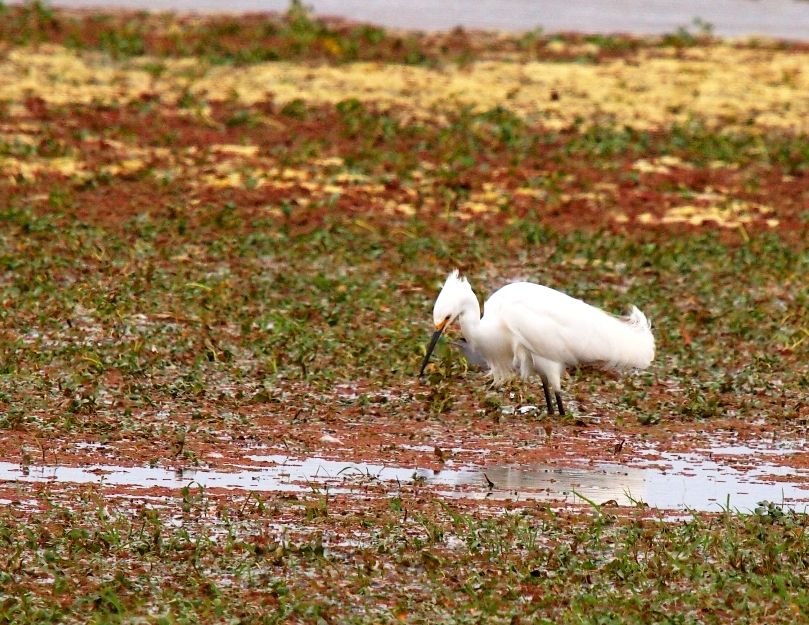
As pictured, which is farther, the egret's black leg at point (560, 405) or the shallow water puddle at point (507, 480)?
the egret's black leg at point (560, 405)

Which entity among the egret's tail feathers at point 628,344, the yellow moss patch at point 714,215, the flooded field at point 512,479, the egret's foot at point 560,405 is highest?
the egret's tail feathers at point 628,344

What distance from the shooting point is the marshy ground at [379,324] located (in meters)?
6.43

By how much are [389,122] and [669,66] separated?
515 centimetres

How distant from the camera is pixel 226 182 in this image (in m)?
15.0

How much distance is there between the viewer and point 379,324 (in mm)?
11086

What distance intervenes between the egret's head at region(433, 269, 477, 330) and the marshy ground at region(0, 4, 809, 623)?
1.47 ft

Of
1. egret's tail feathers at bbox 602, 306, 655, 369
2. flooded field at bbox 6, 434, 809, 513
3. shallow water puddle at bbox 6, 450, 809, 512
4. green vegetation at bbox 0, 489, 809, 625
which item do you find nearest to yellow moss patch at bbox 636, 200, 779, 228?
egret's tail feathers at bbox 602, 306, 655, 369

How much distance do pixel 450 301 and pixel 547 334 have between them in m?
0.60

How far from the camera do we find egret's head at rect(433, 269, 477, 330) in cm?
921

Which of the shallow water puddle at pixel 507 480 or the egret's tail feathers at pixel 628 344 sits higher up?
the egret's tail feathers at pixel 628 344

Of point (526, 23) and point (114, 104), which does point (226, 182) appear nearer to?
point (114, 104)

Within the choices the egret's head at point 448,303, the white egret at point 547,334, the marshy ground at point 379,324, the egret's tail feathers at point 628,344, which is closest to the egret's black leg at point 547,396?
the white egret at point 547,334

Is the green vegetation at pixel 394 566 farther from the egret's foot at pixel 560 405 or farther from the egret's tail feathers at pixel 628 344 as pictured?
the egret's tail feathers at pixel 628 344

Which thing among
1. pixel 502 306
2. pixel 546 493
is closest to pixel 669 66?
pixel 502 306
